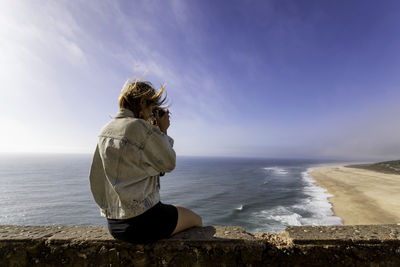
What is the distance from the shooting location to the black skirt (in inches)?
58.2

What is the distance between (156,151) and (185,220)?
0.76 meters

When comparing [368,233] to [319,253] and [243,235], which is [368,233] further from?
Result: [243,235]

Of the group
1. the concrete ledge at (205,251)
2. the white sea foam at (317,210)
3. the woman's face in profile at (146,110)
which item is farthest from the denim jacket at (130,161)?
the white sea foam at (317,210)

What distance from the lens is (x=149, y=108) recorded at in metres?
1.66

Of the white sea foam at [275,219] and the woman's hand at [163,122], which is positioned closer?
the woman's hand at [163,122]

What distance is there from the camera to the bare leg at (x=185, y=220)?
5.62 feet

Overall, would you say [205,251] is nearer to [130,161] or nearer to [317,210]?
[130,161]

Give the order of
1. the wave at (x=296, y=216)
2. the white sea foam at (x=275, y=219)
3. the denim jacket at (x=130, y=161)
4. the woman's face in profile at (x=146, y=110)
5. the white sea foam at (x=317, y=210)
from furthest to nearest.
A: the white sea foam at (x=317, y=210)
the wave at (x=296, y=216)
the white sea foam at (x=275, y=219)
the woman's face in profile at (x=146, y=110)
the denim jacket at (x=130, y=161)

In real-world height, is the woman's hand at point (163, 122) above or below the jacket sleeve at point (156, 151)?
above

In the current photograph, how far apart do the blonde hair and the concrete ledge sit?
108 cm

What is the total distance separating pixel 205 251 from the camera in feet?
5.03

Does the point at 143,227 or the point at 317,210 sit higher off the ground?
the point at 143,227

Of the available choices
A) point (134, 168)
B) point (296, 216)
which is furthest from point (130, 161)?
point (296, 216)

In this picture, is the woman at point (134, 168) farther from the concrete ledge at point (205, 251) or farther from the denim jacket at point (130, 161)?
the concrete ledge at point (205, 251)
